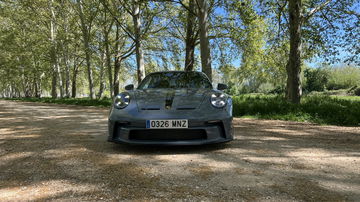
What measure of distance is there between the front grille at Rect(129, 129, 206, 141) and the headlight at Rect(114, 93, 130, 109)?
0.44 m

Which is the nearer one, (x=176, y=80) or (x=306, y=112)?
(x=176, y=80)

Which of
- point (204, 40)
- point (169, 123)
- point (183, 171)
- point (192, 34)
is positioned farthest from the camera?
point (192, 34)

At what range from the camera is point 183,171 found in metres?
2.55

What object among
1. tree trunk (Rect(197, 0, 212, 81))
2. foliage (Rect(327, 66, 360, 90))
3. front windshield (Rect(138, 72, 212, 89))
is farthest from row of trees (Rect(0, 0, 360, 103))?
foliage (Rect(327, 66, 360, 90))

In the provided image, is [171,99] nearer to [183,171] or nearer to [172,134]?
[172,134]

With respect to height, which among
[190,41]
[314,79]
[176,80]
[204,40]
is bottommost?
[176,80]

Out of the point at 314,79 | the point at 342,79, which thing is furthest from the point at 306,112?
the point at 342,79

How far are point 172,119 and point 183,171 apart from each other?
0.77 metres

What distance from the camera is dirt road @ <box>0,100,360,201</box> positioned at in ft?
6.55

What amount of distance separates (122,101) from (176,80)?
1.26 metres

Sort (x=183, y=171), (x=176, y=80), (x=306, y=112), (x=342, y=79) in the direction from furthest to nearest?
(x=342, y=79) → (x=306, y=112) → (x=176, y=80) → (x=183, y=171)

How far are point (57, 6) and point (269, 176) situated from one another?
2260 centimetres

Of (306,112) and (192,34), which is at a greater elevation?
(192,34)

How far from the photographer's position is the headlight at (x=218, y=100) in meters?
3.41
